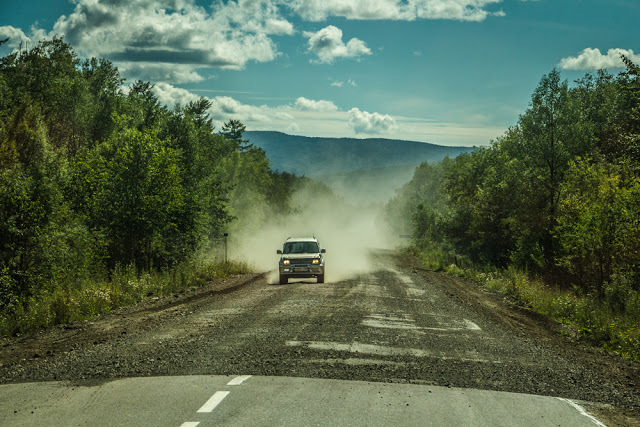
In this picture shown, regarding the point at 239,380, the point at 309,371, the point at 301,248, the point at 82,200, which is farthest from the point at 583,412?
the point at 82,200

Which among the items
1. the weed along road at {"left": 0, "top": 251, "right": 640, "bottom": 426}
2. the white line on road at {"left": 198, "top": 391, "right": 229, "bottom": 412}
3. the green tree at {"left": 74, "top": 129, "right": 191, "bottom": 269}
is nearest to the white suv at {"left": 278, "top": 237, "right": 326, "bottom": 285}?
the green tree at {"left": 74, "top": 129, "right": 191, "bottom": 269}

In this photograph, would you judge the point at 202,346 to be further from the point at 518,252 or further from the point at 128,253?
the point at 518,252

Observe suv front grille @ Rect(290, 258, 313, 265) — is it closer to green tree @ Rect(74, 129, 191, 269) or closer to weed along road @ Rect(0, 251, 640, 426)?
green tree @ Rect(74, 129, 191, 269)

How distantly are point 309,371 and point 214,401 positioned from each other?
7.40ft

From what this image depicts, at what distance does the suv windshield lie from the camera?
2670 cm

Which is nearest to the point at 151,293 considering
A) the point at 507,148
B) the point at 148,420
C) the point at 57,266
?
the point at 57,266

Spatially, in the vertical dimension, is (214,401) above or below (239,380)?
above

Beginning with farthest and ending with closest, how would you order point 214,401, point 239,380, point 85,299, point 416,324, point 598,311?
point 85,299 < point 598,311 < point 416,324 < point 239,380 < point 214,401

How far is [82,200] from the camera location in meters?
26.3

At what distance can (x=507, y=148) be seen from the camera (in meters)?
49.2

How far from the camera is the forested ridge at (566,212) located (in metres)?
17.7

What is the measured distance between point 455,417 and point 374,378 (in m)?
2.09

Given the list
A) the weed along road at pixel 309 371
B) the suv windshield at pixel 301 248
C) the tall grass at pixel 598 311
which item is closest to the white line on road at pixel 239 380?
the weed along road at pixel 309 371

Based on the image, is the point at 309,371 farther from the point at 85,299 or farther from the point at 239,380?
the point at 85,299
